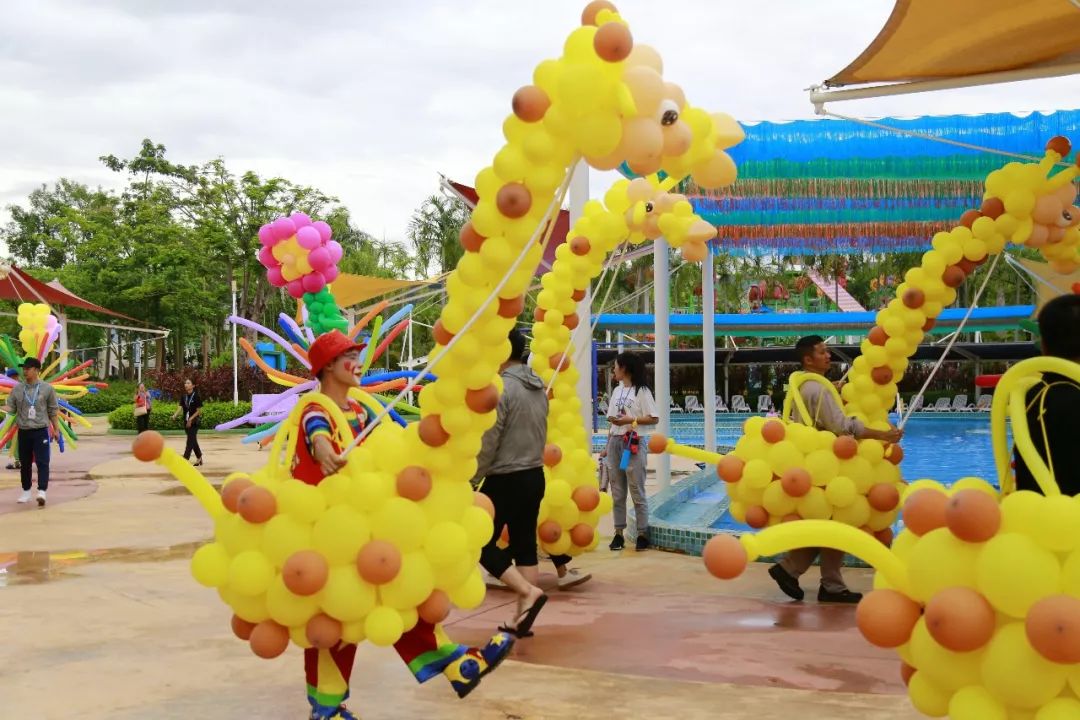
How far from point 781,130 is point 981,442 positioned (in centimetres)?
1202

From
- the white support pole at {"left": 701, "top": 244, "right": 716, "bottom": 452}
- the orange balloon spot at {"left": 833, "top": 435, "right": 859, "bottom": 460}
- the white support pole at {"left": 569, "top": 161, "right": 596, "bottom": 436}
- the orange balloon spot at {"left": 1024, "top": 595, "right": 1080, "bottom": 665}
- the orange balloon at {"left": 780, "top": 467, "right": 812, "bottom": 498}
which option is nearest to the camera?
the orange balloon spot at {"left": 1024, "top": 595, "right": 1080, "bottom": 665}

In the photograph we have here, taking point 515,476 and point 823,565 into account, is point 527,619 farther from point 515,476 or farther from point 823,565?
point 823,565

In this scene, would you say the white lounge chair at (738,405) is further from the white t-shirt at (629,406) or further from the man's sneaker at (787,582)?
the man's sneaker at (787,582)

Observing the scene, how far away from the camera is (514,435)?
563 cm

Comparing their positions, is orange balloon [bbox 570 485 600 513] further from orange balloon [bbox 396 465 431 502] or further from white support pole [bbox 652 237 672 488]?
white support pole [bbox 652 237 672 488]

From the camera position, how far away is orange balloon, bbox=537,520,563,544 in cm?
670

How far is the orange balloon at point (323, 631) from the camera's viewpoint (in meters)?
3.67

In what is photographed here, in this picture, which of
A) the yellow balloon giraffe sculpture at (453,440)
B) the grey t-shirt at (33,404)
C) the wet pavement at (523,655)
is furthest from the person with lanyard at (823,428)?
the grey t-shirt at (33,404)

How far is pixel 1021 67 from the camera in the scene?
20.9 feet

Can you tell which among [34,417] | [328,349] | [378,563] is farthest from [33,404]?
[378,563]

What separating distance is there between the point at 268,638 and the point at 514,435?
214 cm

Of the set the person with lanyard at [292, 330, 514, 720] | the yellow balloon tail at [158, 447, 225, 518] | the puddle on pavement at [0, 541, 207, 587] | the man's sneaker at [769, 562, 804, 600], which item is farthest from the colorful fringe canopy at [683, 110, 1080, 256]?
the yellow balloon tail at [158, 447, 225, 518]

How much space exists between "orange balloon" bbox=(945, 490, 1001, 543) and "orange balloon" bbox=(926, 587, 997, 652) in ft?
0.50

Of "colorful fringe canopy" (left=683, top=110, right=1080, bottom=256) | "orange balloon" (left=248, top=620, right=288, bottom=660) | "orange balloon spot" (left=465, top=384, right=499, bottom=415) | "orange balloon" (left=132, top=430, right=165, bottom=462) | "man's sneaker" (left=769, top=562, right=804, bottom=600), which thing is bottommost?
"man's sneaker" (left=769, top=562, right=804, bottom=600)
